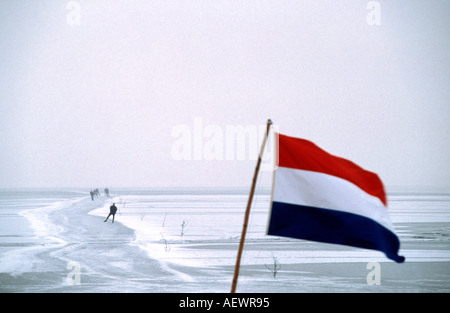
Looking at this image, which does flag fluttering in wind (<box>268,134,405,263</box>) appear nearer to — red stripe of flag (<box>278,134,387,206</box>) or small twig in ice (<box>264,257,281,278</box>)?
red stripe of flag (<box>278,134,387,206</box>)

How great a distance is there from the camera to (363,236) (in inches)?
233

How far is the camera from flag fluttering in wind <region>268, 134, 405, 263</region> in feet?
19.5

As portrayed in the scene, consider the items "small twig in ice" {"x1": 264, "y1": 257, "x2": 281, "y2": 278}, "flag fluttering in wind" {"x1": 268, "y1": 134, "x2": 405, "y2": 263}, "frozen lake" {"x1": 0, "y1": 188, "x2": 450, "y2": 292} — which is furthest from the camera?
"small twig in ice" {"x1": 264, "y1": 257, "x2": 281, "y2": 278}

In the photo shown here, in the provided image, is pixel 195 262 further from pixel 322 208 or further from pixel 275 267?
pixel 322 208

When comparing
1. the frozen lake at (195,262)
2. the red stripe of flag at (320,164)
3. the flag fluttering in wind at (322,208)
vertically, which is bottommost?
the frozen lake at (195,262)

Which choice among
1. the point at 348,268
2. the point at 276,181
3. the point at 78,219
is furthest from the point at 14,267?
the point at 78,219

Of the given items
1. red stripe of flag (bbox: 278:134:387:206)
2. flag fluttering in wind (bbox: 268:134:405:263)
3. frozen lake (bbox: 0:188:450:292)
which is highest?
red stripe of flag (bbox: 278:134:387:206)

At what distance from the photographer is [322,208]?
6.00 meters

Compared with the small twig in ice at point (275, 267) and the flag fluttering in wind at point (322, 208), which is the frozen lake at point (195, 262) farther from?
the flag fluttering in wind at point (322, 208)

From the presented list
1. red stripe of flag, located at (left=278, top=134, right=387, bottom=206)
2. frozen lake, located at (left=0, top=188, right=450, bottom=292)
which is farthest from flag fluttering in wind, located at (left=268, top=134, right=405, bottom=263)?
frozen lake, located at (left=0, top=188, right=450, bottom=292)

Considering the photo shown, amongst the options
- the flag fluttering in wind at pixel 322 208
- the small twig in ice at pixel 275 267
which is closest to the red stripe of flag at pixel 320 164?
the flag fluttering in wind at pixel 322 208

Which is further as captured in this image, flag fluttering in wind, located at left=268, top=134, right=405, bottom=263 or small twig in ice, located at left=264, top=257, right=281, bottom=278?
small twig in ice, located at left=264, top=257, right=281, bottom=278

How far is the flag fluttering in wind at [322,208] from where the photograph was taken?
595 centimetres

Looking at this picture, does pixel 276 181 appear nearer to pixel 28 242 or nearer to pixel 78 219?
pixel 28 242
